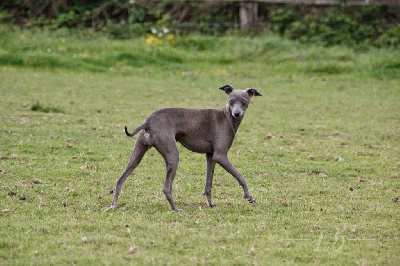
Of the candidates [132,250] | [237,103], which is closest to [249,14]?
[237,103]

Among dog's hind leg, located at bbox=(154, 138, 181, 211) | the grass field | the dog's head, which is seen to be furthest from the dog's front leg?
the dog's head

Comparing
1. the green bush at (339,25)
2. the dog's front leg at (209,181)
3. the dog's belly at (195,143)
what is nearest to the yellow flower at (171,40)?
the green bush at (339,25)

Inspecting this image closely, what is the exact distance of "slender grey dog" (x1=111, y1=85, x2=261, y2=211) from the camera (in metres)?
6.86

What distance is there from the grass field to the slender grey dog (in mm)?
442

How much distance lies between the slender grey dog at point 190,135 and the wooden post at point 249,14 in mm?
18793

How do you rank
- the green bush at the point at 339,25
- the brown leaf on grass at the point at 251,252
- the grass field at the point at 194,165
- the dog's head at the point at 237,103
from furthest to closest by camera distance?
the green bush at the point at 339,25 → the dog's head at the point at 237,103 → the grass field at the point at 194,165 → the brown leaf on grass at the point at 251,252

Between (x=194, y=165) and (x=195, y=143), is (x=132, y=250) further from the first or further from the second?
(x=194, y=165)

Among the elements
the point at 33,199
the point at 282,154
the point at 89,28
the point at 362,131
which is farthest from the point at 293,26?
the point at 33,199

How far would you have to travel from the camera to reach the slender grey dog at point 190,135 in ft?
22.5

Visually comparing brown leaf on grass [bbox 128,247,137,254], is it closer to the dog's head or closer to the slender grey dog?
the slender grey dog

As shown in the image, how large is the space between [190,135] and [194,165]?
8.20ft

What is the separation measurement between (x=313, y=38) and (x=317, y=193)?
17774 mm

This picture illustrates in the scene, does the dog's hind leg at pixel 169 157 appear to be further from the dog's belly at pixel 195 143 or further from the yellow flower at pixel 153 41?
the yellow flower at pixel 153 41

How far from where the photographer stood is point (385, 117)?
14672mm
